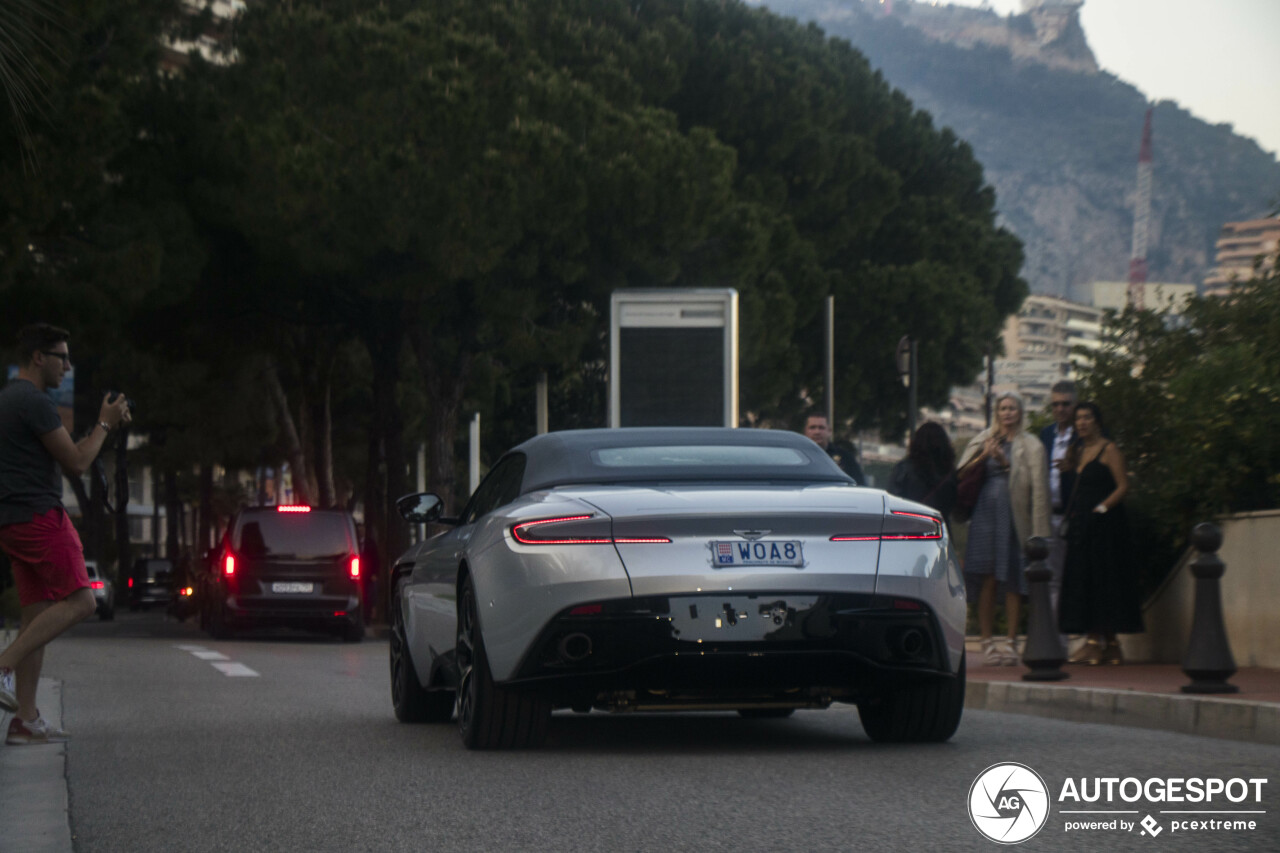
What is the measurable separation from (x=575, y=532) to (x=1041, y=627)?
4.89m

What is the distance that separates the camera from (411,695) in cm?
998

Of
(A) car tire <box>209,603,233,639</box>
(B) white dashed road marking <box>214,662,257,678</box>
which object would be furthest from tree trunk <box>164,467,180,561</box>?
(B) white dashed road marking <box>214,662,257,678</box>

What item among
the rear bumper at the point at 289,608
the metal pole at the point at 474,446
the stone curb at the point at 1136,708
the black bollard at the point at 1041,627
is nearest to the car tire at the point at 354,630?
the rear bumper at the point at 289,608

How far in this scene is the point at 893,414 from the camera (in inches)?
1891

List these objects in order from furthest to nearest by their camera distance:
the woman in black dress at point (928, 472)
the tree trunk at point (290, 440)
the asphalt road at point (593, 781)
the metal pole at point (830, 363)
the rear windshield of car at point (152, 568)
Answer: the rear windshield of car at point (152, 568)
the tree trunk at point (290, 440)
the metal pole at point (830, 363)
the woman in black dress at point (928, 472)
the asphalt road at point (593, 781)

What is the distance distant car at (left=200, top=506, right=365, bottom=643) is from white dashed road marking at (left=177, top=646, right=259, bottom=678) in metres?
2.58

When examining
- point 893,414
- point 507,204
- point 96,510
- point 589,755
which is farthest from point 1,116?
point 96,510

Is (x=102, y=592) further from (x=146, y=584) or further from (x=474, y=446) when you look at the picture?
(x=146, y=584)

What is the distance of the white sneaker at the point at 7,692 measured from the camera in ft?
27.2

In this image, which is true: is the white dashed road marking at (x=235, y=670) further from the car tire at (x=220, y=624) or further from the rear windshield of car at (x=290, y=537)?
the car tire at (x=220, y=624)

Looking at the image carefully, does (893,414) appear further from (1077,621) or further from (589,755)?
(589,755)

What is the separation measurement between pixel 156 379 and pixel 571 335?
14488 millimetres

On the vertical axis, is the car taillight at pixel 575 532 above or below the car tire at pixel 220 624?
above

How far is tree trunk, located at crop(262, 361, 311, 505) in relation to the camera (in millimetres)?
43938
